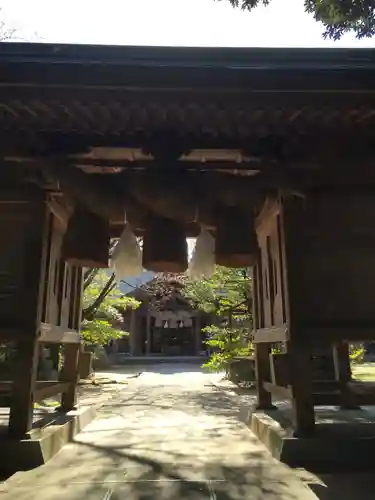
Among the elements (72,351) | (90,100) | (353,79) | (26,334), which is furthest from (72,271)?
(353,79)

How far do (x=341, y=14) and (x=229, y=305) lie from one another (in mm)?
8811

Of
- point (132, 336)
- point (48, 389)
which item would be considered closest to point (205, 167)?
point (48, 389)

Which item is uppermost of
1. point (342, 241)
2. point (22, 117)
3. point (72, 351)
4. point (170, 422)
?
point (22, 117)

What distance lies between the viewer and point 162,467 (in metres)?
4.38

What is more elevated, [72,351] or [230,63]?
[230,63]

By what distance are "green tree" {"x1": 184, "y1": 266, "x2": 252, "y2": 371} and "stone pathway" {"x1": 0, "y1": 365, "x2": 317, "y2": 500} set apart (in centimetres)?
566

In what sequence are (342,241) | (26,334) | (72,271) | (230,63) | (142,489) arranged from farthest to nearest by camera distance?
(72,271)
(342,241)
(26,334)
(230,63)
(142,489)

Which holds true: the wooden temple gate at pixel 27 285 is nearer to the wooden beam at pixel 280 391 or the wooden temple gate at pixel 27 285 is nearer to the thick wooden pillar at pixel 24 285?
the thick wooden pillar at pixel 24 285

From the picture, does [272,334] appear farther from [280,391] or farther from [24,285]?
[24,285]

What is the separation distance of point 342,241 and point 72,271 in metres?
4.04

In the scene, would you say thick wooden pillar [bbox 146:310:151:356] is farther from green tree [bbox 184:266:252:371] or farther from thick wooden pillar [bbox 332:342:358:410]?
thick wooden pillar [bbox 332:342:358:410]

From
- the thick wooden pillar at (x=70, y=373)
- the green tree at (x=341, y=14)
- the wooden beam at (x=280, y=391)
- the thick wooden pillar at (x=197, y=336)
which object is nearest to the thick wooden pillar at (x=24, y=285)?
the thick wooden pillar at (x=70, y=373)

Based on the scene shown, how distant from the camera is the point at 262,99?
153 inches

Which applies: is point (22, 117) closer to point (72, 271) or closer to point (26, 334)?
point (26, 334)
